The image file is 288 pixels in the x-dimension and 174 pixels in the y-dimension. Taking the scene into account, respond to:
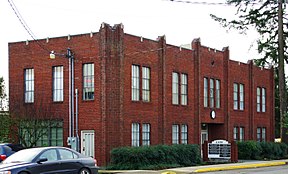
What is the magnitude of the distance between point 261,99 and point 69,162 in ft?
110

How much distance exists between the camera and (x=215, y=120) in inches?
1711

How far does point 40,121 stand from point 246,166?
12.7 metres

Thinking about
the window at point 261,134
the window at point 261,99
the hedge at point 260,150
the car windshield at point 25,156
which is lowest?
the hedge at point 260,150

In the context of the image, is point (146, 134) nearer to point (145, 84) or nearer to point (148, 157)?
point (145, 84)

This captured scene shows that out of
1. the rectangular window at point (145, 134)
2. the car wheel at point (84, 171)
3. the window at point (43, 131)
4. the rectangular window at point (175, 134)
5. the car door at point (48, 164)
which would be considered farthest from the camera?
the rectangular window at point (175, 134)

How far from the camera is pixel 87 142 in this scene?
33156 millimetres

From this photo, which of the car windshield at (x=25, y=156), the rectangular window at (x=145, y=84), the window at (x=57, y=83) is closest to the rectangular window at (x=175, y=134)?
the rectangular window at (x=145, y=84)

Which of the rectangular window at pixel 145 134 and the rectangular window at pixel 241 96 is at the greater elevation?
the rectangular window at pixel 241 96

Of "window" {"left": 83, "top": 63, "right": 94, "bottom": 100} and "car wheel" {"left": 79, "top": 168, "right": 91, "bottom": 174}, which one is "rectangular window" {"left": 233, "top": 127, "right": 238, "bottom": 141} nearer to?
"window" {"left": 83, "top": 63, "right": 94, "bottom": 100}

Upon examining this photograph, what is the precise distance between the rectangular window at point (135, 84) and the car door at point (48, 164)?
14.2 meters

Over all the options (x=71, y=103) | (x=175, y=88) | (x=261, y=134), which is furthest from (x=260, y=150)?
(x=71, y=103)

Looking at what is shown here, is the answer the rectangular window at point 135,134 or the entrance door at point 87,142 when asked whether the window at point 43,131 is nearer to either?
the entrance door at point 87,142

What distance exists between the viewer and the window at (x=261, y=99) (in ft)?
166

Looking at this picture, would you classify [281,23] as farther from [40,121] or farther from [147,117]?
[40,121]
